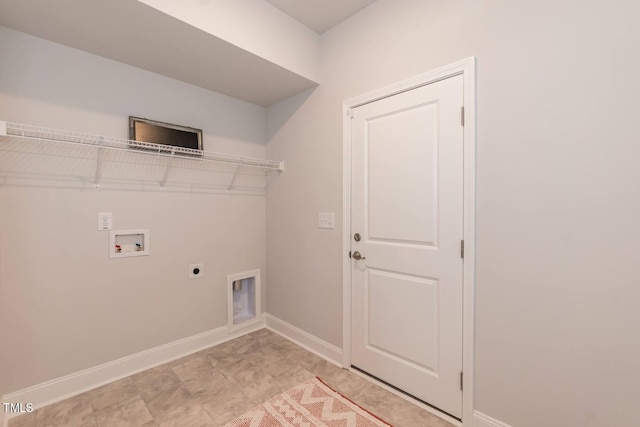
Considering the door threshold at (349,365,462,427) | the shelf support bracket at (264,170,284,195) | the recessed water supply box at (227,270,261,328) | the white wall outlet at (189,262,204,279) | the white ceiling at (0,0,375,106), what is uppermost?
the white ceiling at (0,0,375,106)

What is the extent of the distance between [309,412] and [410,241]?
1227 millimetres

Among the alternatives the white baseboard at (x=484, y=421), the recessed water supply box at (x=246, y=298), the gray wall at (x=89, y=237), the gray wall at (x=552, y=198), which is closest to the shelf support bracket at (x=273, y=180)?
the gray wall at (x=89, y=237)

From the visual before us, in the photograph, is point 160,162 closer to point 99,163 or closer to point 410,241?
point 99,163

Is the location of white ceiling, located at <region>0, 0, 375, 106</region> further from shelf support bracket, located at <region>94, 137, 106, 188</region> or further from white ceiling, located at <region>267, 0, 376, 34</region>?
shelf support bracket, located at <region>94, 137, 106, 188</region>

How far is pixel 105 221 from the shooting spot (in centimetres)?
196

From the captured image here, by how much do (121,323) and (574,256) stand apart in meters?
2.82

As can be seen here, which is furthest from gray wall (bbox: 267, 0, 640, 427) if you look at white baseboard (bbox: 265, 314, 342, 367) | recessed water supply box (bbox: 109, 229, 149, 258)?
recessed water supply box (bbox: 109, 229, 149, 258)

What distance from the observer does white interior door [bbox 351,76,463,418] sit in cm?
160

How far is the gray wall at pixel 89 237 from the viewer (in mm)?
1680

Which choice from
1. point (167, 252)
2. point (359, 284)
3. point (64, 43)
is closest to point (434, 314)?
point (359, 284)

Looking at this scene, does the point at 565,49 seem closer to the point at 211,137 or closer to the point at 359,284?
the point at 359,284

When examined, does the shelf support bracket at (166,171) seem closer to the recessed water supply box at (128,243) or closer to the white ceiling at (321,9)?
the recessed water supply box at (128,243)

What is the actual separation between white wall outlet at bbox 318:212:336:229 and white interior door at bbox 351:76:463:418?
20cm

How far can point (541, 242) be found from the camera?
1.32m
